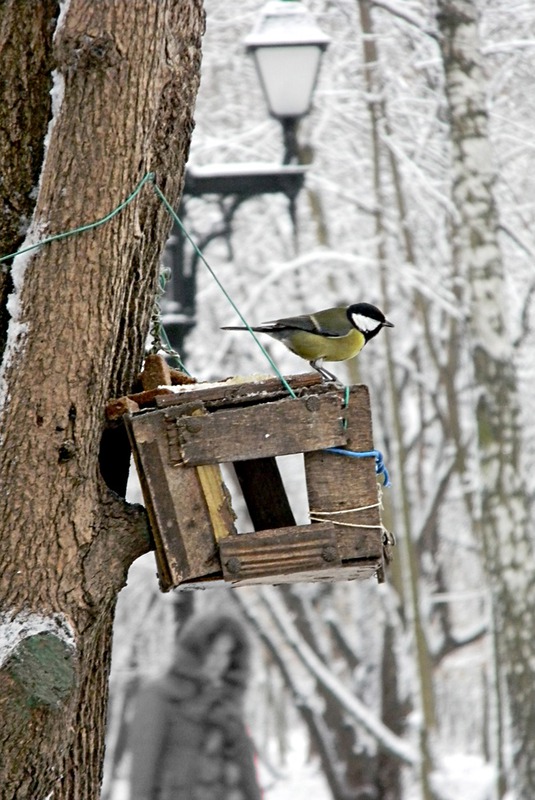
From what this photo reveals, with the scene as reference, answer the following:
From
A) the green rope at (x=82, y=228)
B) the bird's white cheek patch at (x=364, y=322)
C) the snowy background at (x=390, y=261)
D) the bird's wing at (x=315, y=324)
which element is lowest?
the snowy background at (x=390, y=261)

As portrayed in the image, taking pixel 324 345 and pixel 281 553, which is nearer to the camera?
pixel 281 553

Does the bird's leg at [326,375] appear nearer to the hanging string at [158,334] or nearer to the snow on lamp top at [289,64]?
the hanging string at [158,334]

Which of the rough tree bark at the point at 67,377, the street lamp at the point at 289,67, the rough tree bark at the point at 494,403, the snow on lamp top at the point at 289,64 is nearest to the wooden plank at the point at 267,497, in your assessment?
the rough tree bark at the point at 67,377

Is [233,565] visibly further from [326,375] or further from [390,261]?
[390,261]

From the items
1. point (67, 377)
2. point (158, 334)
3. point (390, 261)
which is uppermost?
point (67, 377)

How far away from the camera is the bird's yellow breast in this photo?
4070 millimetres

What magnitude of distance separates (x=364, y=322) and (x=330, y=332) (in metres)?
0.16

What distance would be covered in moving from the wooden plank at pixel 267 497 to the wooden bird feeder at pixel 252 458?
1.81 feet

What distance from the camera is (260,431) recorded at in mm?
2840

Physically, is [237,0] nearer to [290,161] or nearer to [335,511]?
[290,161]

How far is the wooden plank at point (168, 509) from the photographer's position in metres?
2.80

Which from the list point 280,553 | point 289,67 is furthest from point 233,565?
point 289,67

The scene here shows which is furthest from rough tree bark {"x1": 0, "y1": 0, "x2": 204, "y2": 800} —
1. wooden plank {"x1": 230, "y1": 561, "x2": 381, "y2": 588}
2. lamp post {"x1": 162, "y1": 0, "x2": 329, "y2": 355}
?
lamp post {"x1": 162, "y1": 0, "x2": 329, "y2": 355}

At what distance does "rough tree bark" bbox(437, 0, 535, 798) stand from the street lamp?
1.84m
